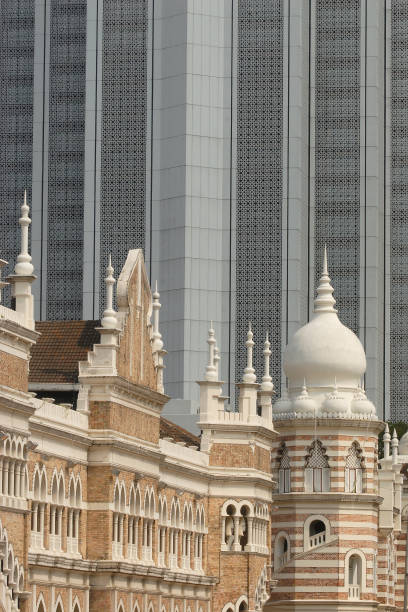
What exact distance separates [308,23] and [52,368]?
5411 cm

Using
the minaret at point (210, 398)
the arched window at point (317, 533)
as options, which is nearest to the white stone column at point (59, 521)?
the minaret at point (210, 398)

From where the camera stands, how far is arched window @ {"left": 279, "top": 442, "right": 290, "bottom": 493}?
75188 mm

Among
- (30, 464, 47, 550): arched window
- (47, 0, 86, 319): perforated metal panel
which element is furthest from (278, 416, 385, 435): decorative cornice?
(47, 0, 86, 319): perforated metal panel

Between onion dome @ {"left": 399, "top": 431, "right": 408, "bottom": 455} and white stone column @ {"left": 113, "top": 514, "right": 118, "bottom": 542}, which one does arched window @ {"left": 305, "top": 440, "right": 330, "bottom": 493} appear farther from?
white stone column @ {"left": 113, "top": 514, "right": 118, "bottom": 542}

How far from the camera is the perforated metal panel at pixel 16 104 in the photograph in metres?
110

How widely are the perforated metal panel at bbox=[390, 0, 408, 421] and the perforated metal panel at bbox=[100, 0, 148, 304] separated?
44.0 feet

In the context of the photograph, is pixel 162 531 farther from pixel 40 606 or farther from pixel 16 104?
pixel 16 104

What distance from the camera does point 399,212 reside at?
111 metres

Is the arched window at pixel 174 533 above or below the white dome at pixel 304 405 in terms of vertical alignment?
below

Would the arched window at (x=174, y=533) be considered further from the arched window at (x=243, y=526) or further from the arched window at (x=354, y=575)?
the arched window at (x=354, y=575)

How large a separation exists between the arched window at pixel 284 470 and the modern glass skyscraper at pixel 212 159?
31387 mm

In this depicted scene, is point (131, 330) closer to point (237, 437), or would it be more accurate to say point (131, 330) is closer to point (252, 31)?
point (237, 437)

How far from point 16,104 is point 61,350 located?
167ft

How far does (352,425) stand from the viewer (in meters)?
74.4
